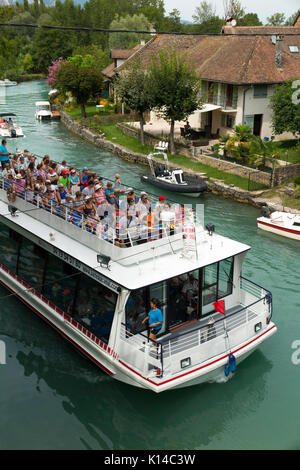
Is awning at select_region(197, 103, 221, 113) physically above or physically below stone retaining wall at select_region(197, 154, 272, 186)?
above

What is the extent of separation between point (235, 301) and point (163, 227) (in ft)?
8.42

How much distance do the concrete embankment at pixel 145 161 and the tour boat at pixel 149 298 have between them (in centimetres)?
1106

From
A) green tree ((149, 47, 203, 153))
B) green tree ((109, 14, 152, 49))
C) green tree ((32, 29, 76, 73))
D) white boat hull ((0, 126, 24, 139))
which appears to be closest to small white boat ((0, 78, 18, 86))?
green tree ((32, 29, 76, 73))

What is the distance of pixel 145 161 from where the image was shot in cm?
3053

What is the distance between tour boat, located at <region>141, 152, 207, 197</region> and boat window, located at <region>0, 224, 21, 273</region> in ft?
39.3

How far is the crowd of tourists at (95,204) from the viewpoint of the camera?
10.9 metres

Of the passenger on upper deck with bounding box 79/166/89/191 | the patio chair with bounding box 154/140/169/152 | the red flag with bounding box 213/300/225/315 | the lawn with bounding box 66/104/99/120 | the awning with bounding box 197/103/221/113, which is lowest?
the red flag with bounding box 213/300/225/315

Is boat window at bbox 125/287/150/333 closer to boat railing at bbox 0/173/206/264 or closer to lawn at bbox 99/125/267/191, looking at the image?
boat railing at bbox 0/173/206/264

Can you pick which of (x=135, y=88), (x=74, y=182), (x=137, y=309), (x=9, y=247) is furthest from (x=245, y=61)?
(x=137, y=309)

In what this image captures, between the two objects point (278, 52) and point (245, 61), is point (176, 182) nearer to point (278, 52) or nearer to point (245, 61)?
point (245, 61)

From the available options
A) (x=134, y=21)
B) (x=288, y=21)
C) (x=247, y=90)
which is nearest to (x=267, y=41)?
(x=247, y=90)

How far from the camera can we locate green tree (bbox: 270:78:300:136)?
26.0m

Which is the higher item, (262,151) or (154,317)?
(262,151)

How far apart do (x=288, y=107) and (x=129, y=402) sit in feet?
67.5
